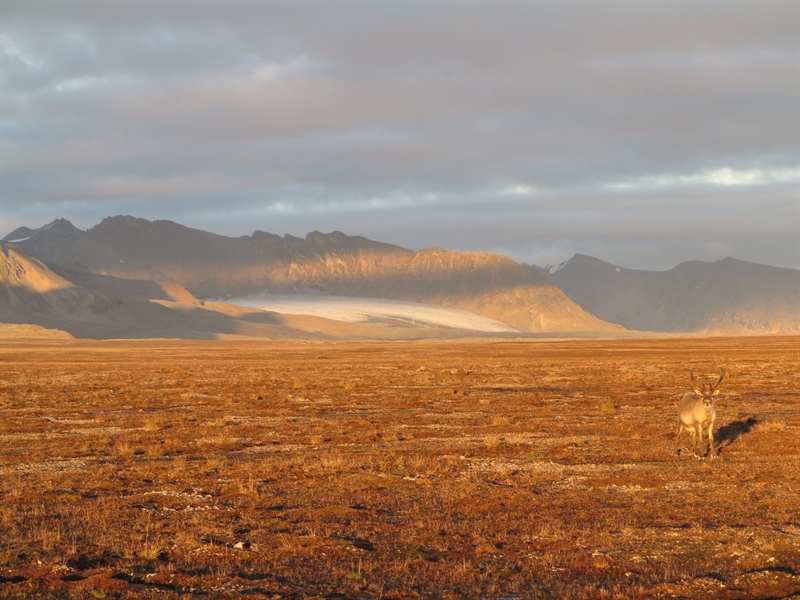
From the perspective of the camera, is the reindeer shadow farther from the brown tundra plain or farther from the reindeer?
the reindeer

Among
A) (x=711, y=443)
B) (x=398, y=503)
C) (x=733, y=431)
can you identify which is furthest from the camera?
(x=733, y=431)

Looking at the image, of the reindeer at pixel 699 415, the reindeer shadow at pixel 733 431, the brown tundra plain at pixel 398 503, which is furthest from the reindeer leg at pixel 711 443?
the reindeer shadow at pixel 733 431

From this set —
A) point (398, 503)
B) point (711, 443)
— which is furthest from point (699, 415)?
point (398, 503)

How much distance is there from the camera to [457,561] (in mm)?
11438

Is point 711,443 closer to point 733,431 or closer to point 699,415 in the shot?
point 699,415

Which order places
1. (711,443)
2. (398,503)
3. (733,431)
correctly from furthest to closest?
(733,431), (711,443), (398,503)

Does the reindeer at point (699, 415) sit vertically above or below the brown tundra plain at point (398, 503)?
above

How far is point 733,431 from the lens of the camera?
983 inches

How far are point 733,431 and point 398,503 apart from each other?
13182 mm

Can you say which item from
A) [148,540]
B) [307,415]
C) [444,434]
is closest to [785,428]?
[444,434]

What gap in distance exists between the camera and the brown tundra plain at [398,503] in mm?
10562

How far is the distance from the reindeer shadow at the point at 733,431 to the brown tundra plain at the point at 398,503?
13 cm

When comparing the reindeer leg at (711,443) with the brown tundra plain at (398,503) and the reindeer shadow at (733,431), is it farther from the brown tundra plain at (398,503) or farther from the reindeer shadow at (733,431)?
the reindeer shadow at (733,431)

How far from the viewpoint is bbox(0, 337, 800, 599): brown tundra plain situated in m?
10.6
